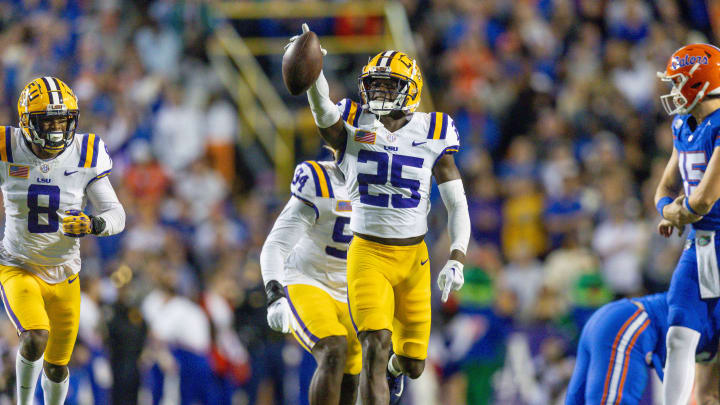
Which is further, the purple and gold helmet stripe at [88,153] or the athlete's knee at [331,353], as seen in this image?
the purple and gold helmet stripe at [88,153]

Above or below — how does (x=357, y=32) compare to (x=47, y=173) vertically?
above

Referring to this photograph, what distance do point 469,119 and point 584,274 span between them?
302 centimetres

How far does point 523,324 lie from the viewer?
1072 cm

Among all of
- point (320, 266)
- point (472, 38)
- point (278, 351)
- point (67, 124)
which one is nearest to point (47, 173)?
point (67, 124)

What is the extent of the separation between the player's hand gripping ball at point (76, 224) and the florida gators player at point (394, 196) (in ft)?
4.94

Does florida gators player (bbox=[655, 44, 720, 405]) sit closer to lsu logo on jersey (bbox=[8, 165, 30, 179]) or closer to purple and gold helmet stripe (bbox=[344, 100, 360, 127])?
purple and gold helmet stripe (bbox=[344, 100, 360, 127])

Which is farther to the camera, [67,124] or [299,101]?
[299,101]

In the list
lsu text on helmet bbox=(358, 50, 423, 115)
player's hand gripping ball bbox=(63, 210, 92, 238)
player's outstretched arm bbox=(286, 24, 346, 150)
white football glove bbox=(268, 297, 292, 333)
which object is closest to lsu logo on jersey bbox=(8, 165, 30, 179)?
player's hand gripping ball bbox=(63, 210, 92, 238)

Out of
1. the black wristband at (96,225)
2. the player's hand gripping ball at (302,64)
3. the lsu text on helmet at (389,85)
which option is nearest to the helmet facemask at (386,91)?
the lsu text on helmet at (389,85)

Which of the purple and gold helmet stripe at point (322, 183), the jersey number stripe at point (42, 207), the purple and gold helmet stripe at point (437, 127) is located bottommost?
the jersey number stripe at point (42, 207)

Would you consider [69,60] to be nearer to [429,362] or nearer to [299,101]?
[299,101]

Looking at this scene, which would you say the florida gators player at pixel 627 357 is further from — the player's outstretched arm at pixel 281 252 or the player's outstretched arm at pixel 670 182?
the player's outstretched arm at pixel 281 252

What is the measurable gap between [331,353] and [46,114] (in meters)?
2.24

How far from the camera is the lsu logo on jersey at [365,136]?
624 cm
